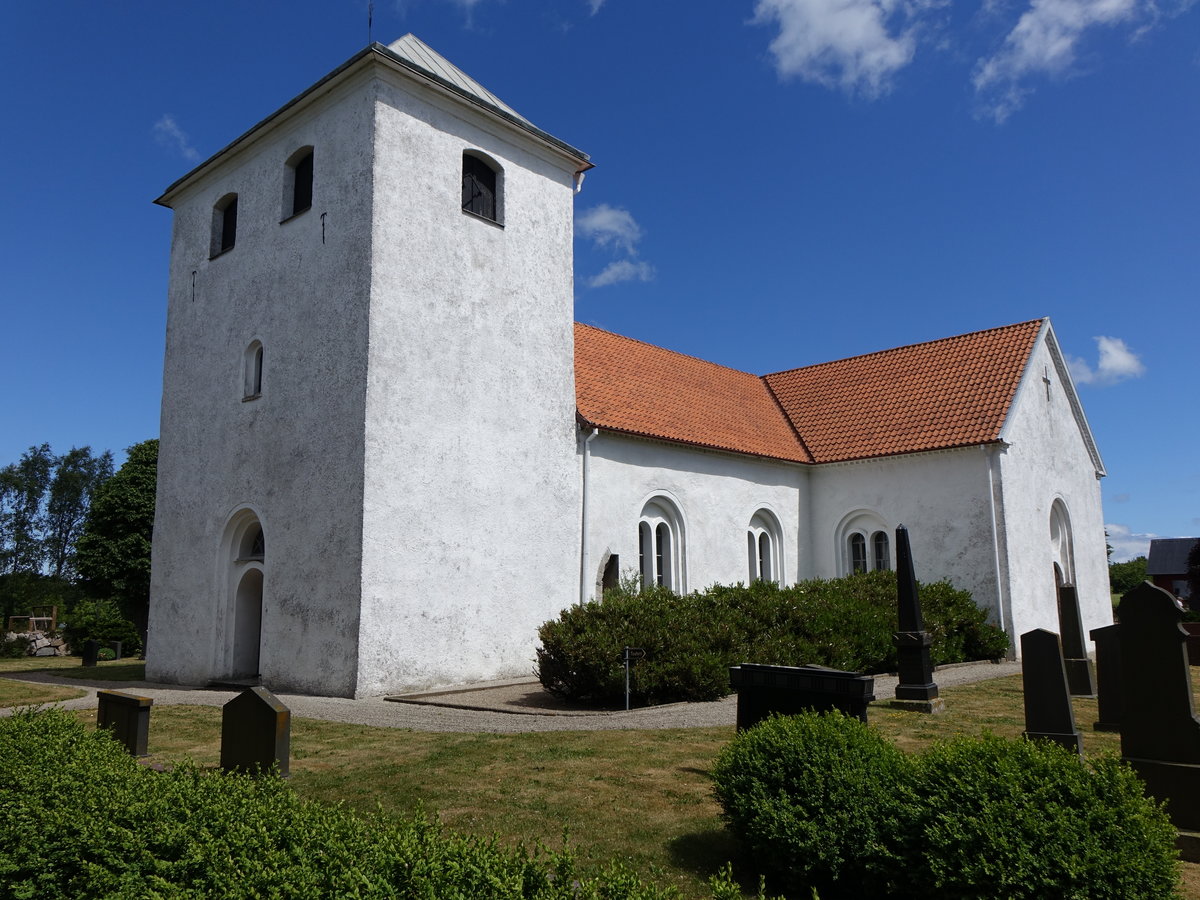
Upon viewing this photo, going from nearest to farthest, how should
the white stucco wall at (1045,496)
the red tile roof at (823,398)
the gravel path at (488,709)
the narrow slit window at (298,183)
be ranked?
1. the gravel path at (488,709)
2. the narrow slit window at (298,183)
3. the red tile roof at (823,398)
4. the white stucco wall at (1045,496)

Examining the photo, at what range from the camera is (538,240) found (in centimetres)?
1742

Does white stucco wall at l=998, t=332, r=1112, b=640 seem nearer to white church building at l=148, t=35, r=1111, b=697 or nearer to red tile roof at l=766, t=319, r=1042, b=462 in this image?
white church building at l=148, t=35, r=1111, b=697

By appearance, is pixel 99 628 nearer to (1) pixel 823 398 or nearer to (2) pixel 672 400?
(2) pixel 672 400

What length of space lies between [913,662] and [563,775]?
576 cm

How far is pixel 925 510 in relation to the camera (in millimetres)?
20469

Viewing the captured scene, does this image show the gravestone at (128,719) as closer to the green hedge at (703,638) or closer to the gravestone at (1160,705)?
the green hedge at (703,638)

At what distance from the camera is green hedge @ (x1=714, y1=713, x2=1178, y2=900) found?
13.2 ft

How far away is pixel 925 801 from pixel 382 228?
12709 mm

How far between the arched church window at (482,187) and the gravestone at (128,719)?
1052 centimetres

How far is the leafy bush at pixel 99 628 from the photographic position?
29.1m

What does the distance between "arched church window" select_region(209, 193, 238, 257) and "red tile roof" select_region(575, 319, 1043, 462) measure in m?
7.89

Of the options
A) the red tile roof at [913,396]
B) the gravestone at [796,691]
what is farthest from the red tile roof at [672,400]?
the gravestone at [796,691]

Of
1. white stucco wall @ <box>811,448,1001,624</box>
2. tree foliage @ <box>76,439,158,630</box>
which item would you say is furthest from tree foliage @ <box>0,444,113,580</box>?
white stucco wall @ <box>811,448,1001,624</box>

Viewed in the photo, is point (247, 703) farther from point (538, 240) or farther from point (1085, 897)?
point (538, 240)
